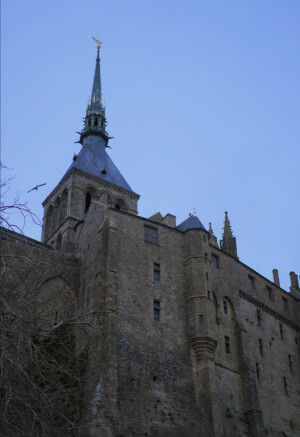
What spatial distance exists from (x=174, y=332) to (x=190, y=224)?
8.42 m

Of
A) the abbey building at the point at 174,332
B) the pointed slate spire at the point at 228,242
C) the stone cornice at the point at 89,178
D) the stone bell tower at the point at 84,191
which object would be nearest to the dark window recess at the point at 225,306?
the abbey building at the point at 174,332

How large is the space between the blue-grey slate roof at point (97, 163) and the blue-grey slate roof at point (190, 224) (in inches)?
1011

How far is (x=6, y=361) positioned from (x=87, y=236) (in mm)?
27468

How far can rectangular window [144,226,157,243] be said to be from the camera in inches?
1547

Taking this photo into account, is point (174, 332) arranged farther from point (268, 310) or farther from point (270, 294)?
point (270, 294)

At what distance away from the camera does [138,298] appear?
3612cm

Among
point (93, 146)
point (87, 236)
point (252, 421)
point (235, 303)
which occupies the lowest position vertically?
point (252, 421)

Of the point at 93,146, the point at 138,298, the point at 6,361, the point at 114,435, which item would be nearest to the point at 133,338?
the point at 138,298

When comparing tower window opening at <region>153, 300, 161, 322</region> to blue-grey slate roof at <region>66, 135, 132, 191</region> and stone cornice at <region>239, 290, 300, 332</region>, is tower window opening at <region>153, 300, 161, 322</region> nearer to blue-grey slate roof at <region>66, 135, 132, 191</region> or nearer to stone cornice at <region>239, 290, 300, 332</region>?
stone cornice at <region>239, 290, 300, 332</region>

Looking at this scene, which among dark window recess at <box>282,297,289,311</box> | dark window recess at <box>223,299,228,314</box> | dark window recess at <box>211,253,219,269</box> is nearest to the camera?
dark window recess at <box>223,299,228,314</box>

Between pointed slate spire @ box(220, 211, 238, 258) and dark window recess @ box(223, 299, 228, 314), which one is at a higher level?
pointed slate spire @ box(220, 211, 238, 258)

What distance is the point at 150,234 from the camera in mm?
39531

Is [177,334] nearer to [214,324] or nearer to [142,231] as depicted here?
[214,324]

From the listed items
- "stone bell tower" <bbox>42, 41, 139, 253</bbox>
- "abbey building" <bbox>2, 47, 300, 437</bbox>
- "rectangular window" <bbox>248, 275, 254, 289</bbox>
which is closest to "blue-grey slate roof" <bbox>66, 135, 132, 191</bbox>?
"stone bell tower" <bbox>42, 41, 139, 253</bbox>
